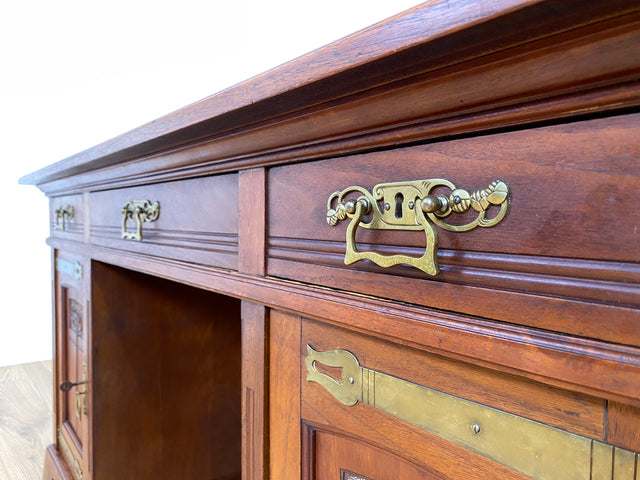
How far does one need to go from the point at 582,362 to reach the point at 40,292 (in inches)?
110

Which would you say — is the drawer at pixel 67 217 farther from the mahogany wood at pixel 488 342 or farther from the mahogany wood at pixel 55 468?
the mahogany wood at pixel 488 342

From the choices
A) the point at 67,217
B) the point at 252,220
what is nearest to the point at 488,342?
the point at 252,220

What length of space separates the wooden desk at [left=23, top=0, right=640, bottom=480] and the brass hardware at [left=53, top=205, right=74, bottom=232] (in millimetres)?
629

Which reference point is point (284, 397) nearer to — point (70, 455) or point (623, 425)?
point (623, 425)

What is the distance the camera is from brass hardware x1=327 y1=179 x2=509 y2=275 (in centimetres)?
28

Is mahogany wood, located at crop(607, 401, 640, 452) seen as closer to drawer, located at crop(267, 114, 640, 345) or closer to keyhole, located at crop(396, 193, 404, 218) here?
drawer, located at crop(267, 114, 640, 345)

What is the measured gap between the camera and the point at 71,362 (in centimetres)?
121

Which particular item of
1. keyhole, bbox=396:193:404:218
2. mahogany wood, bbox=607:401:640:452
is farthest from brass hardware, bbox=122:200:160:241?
mahogany wood, bbox=607:401:640:452

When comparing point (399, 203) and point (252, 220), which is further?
point (252, 220)

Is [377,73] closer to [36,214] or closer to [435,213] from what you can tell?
[435,213]

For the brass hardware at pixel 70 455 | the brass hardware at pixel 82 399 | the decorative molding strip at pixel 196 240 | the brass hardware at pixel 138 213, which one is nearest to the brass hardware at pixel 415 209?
the decorative molding strip at pixel 196 240

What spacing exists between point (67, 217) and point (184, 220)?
683mm

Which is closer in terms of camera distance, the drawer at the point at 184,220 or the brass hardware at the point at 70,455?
the drawer at the point at 184,220

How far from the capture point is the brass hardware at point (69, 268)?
1.07 m
